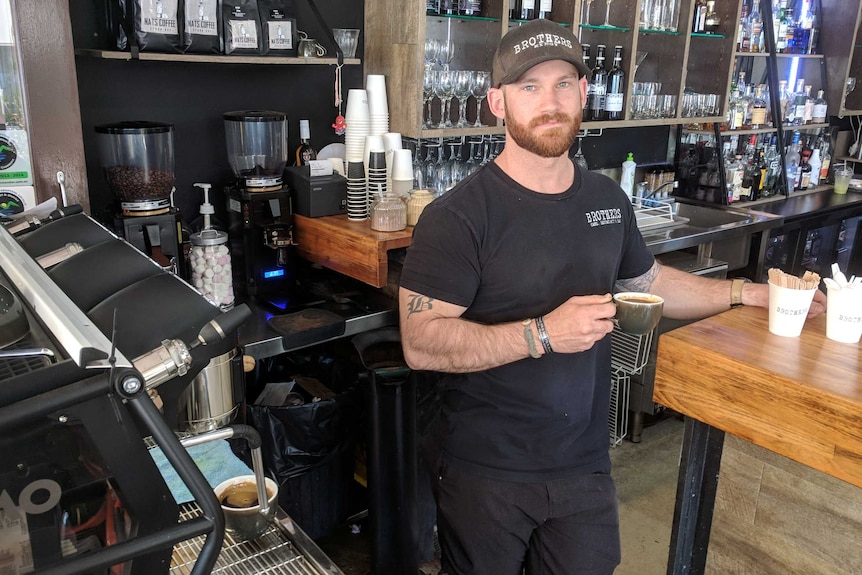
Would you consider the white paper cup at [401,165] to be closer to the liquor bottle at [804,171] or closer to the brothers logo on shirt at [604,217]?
the brothers logo on shirt at [604,217]

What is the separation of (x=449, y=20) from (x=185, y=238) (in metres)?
1.47

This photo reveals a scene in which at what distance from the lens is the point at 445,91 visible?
9.69 ft

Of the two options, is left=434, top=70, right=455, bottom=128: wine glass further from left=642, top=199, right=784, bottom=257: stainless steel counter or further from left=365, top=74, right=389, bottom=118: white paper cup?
left=642, top=199, right=784, bottom=257: stainless steel counter

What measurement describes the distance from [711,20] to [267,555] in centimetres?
373

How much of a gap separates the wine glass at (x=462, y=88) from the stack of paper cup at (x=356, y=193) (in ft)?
2.21

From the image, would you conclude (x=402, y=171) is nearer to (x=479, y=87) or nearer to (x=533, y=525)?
(x=479, y=87)

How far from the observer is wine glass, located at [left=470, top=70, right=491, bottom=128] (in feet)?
9.91

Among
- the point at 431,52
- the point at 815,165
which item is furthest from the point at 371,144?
the point at 815,165

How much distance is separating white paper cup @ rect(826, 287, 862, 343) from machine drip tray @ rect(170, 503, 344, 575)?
1.18 metres

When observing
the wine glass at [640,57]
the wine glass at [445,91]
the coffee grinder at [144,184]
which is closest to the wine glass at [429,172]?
the wine glass at [445,91]

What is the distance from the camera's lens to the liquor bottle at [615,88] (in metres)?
3.44

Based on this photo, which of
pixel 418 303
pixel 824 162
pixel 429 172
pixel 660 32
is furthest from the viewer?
pixel 824 162

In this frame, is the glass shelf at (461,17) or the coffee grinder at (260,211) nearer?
the coffee grinder at (260,211)

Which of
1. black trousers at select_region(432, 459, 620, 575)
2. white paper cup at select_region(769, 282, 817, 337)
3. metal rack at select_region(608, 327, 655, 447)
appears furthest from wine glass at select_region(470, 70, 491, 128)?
black trousers at select_region(432, 459, 620, 575)
